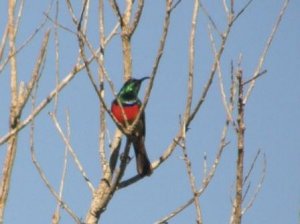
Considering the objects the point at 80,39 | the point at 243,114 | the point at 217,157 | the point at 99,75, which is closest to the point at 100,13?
the point at 99,75

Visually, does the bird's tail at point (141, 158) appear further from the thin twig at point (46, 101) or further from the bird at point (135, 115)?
the thin twig at point (46, 101)

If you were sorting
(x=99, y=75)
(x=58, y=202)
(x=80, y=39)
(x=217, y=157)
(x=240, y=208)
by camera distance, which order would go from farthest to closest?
(x=99, y=75)
(x=58, y=202)
(x=80, y=39)
(x=217, y=157)
(x=240, y=208)

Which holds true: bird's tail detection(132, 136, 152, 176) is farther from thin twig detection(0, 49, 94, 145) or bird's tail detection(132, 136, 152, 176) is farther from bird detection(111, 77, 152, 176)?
thin twig detection(0, 49, 94, 145)

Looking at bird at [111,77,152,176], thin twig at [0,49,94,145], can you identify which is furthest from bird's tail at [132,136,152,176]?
thin twig at [0,49,94,145]

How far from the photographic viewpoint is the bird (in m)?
4.98

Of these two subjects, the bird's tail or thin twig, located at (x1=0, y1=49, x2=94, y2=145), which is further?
the bird's tail

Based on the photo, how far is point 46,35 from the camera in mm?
4430

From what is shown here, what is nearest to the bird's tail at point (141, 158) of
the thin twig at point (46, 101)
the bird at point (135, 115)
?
the bird at point (135, 115)

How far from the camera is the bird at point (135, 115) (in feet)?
16.3

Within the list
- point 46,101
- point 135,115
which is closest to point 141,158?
point 135,115

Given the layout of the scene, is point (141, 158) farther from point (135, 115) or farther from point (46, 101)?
point (46, 101)

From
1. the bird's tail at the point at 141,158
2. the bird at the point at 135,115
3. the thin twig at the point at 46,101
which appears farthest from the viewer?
the bird at the point at 135,115

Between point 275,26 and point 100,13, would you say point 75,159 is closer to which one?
point 100,13

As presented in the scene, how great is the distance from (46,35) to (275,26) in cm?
141
